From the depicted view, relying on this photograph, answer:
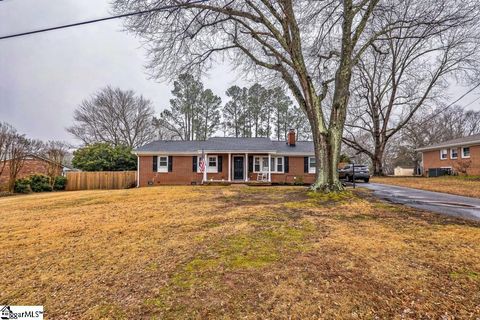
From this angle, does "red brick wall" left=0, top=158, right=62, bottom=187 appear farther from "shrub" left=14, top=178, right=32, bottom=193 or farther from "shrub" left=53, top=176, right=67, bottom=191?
"shrub" left=53, top=176, right=67, bottom=191

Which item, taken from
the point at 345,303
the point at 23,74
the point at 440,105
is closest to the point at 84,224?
the point at 345,303

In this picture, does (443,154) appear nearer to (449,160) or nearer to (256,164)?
(449,160)

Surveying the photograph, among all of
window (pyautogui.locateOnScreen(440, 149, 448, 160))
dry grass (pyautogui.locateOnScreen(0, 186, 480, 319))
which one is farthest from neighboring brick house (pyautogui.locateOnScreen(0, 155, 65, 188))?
window (pyautogui.locateOnScreen(440, 149, 448, 160))

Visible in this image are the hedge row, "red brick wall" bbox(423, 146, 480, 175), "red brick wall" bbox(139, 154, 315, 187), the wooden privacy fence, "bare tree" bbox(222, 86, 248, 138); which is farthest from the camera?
"bare tree" bbox(222, 86, 248, 138)

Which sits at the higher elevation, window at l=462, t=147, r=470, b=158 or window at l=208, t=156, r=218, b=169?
window at l=462, t=147, r=470, b=158

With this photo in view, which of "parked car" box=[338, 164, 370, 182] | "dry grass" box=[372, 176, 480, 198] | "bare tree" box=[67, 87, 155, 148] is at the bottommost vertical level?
"dry grass" box=[372, 176, 480, 198]

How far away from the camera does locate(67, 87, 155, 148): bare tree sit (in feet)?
96.0

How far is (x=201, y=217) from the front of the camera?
6.12m

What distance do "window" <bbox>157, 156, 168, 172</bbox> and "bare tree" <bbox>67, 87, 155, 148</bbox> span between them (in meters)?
14.2

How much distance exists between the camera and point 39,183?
18.1 meters

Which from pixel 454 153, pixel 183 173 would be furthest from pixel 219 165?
pixel 454 153

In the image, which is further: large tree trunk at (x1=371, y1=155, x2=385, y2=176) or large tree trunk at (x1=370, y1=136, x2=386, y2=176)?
large tree trunk at (x1=371, y1=155, x2=385, y2=176)

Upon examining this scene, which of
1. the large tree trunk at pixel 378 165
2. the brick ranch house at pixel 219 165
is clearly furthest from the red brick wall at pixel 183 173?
the large tree trunk at pixel 378 165

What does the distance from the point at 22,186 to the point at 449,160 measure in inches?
1470
